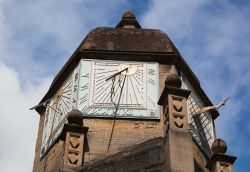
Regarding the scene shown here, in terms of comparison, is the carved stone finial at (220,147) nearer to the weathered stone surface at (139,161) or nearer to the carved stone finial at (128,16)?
the weathered stone surface at (139,161)

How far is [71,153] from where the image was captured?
13.7 meters

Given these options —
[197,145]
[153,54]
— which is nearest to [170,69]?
[153,54]

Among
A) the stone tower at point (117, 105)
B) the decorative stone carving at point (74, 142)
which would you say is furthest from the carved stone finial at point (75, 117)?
the decorative stone carving at point (74, 142)

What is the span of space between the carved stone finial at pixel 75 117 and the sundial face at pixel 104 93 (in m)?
0.90

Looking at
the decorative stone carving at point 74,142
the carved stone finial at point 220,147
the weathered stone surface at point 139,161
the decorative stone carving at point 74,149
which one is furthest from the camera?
the decorative stone carving at point 74,142

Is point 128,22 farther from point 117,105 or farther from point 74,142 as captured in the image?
point 74,142

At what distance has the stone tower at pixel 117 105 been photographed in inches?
533

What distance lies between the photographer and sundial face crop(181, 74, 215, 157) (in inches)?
618

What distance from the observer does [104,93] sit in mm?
15805

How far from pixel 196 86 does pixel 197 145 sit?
2077mm

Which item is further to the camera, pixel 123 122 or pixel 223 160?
pixel 123 122

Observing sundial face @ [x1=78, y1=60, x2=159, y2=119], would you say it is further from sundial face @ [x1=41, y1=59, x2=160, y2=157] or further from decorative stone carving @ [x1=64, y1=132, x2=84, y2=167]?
decorative stone carving @ [x1=64, y1=132, x2=84, y2=167]

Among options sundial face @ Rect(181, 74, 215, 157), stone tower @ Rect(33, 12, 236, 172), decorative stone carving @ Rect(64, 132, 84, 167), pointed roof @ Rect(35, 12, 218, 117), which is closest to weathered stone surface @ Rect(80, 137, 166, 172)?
stone tower @ Rect(33, 12, 236, 172)

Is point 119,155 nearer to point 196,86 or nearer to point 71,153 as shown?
point 71,153
